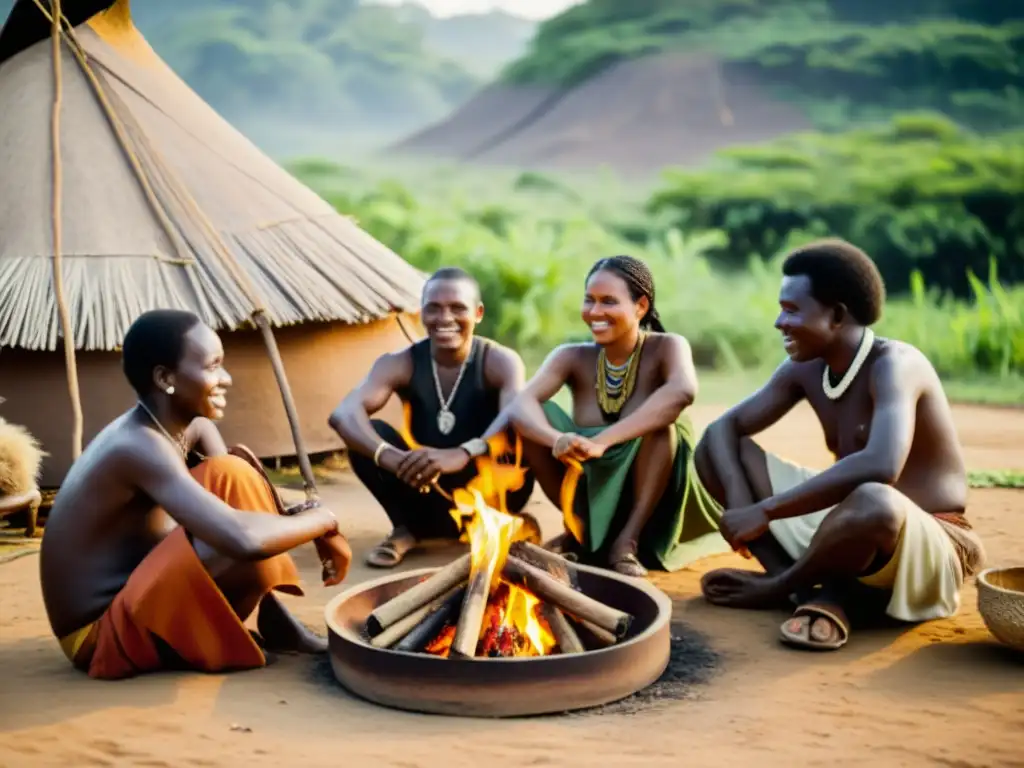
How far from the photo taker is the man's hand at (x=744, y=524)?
4438mm

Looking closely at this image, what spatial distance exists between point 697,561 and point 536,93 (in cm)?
2009

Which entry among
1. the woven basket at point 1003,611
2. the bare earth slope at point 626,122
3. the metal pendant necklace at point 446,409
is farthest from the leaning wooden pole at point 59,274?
the bare earth slope at point 626,122

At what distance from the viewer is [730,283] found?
15.7 metres

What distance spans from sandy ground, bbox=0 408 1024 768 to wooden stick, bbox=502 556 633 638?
12.0 inches

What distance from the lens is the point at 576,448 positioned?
504cm

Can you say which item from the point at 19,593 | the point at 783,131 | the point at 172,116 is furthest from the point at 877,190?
the point at 19,593

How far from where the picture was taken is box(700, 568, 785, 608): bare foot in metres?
4.69

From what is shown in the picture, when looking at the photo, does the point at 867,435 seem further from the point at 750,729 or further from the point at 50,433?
the point at 50,433

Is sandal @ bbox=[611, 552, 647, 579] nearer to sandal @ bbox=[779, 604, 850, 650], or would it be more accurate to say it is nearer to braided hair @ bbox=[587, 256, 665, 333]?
sandal @ bbox=[779, 604, 850, 650]

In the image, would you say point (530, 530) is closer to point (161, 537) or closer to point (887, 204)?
point (161, 537)

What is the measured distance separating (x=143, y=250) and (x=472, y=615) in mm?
3598

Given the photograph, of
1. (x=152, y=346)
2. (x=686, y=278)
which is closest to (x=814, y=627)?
(x=152, y=346)

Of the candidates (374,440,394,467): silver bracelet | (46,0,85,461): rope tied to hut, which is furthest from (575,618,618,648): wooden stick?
(46,0,85,461): rope tied to hut

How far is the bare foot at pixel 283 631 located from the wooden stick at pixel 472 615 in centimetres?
59
